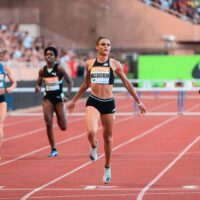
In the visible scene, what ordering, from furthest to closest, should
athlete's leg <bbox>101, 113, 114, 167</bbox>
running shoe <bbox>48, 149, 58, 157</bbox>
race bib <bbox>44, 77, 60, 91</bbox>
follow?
race bib <bbox>44, 77, 60, 91</bbox>, running shoe <bbox>48, 149, 58, 157</bbox>, athlete's leg <bbox>101, 113, 114, 167</bbox>

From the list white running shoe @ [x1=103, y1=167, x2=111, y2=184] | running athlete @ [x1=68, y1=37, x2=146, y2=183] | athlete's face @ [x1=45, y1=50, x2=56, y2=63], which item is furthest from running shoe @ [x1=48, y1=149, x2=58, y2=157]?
white running shoe @ [x1=103, y1=167, x2=111, y2=184]

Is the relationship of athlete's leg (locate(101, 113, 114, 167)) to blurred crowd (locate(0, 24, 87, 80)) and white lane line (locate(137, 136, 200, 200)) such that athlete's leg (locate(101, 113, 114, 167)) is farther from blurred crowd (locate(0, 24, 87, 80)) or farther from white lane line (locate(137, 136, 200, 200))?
blurred crowd (locate(0, 24, 87, 80))

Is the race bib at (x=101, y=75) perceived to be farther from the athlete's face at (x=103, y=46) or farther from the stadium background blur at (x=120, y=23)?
the stadium background blur at (x=120, y=23)

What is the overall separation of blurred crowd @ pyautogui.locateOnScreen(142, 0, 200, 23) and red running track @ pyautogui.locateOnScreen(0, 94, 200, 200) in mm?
30151

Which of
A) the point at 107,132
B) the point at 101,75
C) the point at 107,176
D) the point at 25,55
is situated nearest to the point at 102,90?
the point at 101,75

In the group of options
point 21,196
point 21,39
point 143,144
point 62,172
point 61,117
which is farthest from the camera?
point 21,39

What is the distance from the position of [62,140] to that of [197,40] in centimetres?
3426

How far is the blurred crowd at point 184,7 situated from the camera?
2194 inches

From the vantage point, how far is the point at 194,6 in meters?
55.9

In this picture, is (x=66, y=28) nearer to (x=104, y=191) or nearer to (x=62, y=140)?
(x=62, y=140)

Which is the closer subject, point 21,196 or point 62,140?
point 21,196

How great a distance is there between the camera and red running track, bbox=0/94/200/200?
12016 millimetres

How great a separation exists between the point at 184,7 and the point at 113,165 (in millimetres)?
A: 41274

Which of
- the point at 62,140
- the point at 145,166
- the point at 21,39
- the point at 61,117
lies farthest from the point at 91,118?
the point at 21,39
